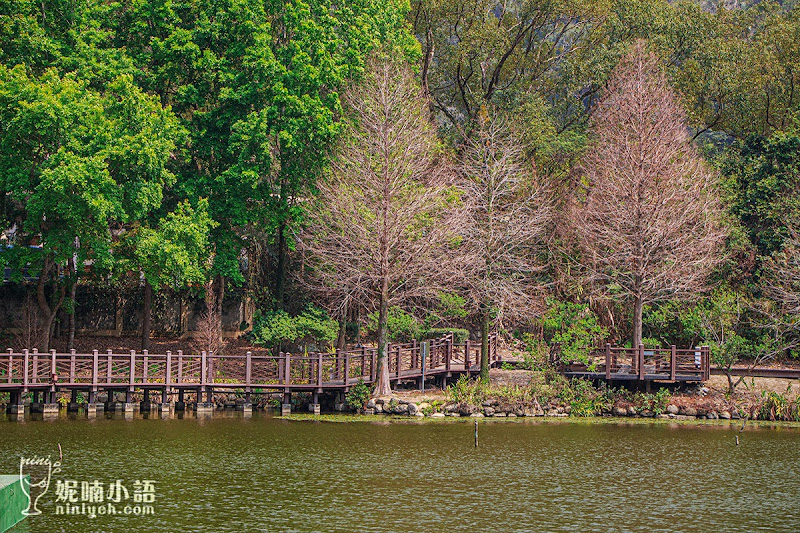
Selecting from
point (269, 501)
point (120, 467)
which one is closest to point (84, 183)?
point (120, 467)

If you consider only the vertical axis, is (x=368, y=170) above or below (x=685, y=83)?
below

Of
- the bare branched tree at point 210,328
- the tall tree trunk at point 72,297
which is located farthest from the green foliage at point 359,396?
the tall tree trunk at point 72,297

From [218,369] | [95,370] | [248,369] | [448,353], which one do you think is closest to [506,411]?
[448,353]

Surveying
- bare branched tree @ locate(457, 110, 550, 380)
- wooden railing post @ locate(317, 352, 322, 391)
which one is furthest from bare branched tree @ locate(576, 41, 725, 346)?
wooden railing post @ locate(317, 352, 322, 391)

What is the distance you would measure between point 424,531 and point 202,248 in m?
23.0

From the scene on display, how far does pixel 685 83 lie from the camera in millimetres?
54031

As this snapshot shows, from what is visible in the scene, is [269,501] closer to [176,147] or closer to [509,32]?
[176,147]

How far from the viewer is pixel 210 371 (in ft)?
124

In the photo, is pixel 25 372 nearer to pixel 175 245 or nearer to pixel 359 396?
pixel 175 245

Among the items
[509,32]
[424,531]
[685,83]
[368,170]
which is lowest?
[424,531]

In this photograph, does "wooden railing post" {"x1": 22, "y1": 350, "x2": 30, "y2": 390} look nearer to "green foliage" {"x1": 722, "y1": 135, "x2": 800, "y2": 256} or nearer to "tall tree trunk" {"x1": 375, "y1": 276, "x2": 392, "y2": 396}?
"tall tree trunk" {"x1": 375, "y1": 276, "x2": 392, "y2": 396}

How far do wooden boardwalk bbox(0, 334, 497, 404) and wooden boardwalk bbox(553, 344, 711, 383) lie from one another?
190 inches

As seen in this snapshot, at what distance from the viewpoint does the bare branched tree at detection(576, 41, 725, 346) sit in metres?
41.9
